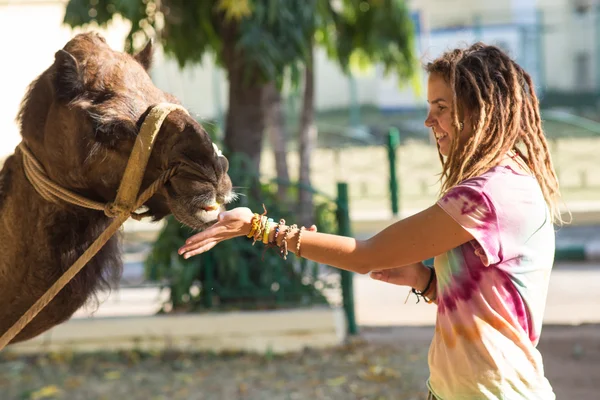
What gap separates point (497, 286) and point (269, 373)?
12.9 ft

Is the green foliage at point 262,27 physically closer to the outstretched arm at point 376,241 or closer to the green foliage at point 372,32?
the green foliage at point 372,32

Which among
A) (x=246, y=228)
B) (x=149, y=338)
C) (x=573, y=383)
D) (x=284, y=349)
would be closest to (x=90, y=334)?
(x=149, y=338)

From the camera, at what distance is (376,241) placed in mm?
2205

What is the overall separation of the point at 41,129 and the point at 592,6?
1843 centimetres

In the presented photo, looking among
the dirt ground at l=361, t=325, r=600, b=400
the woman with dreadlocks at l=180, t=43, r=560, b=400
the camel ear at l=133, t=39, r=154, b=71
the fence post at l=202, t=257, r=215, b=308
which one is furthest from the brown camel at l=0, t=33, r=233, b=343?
the fence post at l=202, t=257, r=215, b=308

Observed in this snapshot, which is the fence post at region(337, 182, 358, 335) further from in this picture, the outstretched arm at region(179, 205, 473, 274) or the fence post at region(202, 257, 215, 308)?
the outstretched arm at region(179, 205, 473, 274)

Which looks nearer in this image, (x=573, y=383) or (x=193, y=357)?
(x=573, y=383)

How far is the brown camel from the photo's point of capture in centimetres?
229

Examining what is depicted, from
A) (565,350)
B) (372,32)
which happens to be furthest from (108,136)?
(372,32)

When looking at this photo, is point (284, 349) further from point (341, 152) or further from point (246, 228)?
point (341, 152)

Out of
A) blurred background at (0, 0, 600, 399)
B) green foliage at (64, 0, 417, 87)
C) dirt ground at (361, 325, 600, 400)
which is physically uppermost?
green foliage at (64, 0, 417, 87)

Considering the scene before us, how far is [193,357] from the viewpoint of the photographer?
632 cm

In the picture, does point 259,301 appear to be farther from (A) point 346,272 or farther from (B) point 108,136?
(B) point 108,136

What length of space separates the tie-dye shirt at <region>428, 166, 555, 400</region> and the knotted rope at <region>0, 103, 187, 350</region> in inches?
32.9
